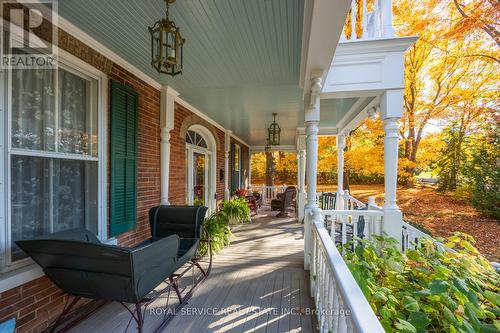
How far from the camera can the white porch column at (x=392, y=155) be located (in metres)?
3.00

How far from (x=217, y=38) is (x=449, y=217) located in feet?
27.9

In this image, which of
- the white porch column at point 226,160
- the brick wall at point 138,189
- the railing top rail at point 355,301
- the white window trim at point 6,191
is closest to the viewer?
the railing top rail at point 355,301

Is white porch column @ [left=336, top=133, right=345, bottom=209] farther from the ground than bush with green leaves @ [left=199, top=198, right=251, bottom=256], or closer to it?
farther from the ground

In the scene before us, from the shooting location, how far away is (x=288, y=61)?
260 centimetres

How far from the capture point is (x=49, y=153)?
1.96m

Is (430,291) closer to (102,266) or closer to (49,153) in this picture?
(102,266)

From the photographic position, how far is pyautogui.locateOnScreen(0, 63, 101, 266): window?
1.73 m

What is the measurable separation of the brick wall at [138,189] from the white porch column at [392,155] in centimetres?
319

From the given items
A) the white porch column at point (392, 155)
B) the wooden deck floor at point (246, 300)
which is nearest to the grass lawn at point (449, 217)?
the white porch column at point (392, 155)

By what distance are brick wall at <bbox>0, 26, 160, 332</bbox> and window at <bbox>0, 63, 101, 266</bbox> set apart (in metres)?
0.22

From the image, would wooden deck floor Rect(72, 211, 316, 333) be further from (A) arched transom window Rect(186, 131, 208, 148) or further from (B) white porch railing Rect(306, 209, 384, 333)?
(A) arched transom window Rect(186, 131, 208, 148)

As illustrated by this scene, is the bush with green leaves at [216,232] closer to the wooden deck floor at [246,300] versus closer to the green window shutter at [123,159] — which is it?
the wooden deck floor at [246,300]

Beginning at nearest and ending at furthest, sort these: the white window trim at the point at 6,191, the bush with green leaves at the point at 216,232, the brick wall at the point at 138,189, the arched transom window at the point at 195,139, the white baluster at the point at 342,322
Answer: the white baluster at the point at 342,322
the white window trim at the point at 6,191
the brick wall at the point at 138,189
the bush with green leaves at the point at 216,232
the arched transom window at the point at 195,139

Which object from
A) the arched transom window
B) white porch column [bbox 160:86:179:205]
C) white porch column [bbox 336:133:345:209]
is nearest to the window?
white porch column [bbox 160:86:179:205]
